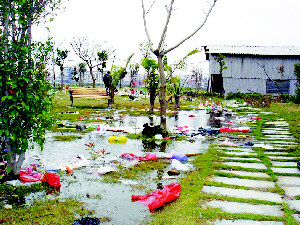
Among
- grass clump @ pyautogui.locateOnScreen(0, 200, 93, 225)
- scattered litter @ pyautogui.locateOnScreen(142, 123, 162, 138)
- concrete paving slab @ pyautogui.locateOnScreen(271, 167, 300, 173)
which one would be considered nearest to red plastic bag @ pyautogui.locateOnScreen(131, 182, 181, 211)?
grass clump @ pyautogui.locateOnScreen(0, 200, 93, 225)

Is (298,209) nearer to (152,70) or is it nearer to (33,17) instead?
(33,17)

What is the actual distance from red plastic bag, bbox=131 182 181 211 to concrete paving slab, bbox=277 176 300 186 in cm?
165

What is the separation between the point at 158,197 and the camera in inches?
144

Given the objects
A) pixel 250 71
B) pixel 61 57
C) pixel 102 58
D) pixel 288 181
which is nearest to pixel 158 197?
pixel 288 181

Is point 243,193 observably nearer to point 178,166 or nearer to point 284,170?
point 178,166

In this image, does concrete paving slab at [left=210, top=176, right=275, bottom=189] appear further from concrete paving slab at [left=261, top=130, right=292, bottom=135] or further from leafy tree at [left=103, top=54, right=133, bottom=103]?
leafy tree at [left=103, top=54, right=133, bottom=103]

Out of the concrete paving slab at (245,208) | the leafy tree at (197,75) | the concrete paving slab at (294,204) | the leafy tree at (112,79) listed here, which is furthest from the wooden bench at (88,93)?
the concrete paving slab at (294,204)

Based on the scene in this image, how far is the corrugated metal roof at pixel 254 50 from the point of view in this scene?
101 ft

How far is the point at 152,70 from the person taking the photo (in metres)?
14.4

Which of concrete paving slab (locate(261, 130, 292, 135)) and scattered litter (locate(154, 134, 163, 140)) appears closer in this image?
scattered litter (locate(154, 134, 163, 140))

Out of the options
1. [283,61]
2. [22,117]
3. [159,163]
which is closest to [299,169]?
[159,163]

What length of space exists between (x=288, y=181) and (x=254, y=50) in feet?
97.3

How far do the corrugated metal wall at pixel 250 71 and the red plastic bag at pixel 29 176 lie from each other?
2764 centimetres

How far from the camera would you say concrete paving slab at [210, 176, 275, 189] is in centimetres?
435
